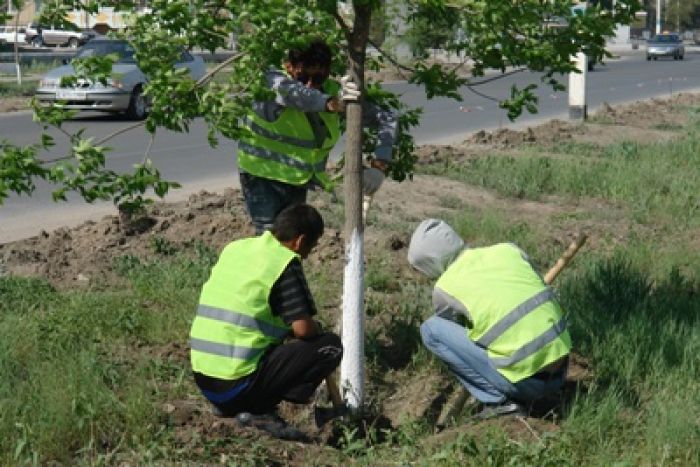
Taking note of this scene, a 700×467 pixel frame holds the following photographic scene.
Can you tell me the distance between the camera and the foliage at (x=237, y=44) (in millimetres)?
5668

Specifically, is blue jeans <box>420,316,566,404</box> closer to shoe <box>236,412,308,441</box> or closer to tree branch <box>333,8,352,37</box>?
shoe <box>236,412,308,441</box>

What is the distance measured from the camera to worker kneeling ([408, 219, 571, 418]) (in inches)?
234

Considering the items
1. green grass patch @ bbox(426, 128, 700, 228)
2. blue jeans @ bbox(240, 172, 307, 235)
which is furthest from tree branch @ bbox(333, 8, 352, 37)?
green grass patch @ bbox(426, 128, 700, 228)

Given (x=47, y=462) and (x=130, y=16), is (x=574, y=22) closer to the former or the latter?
(x=130, y=16)

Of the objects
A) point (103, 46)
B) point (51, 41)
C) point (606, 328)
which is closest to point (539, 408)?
point (606, 328)

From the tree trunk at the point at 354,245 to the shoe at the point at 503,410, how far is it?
1.93 ft

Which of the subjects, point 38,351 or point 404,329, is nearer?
point 38,351

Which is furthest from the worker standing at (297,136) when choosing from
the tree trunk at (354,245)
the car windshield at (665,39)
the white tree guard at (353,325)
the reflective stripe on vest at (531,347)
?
the car windshield at (665,39)

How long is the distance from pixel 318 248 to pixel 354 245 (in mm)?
3033

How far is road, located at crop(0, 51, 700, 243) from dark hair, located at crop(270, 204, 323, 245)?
6.94ft

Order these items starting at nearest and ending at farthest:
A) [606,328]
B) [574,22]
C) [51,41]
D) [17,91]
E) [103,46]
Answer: [574,22], [606,328], [103,46], [17,91], [51,41]

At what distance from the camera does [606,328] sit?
7.16 meters

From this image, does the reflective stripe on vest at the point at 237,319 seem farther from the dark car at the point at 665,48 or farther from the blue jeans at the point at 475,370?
the dark car at the point at 665,48

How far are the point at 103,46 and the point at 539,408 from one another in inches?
703
